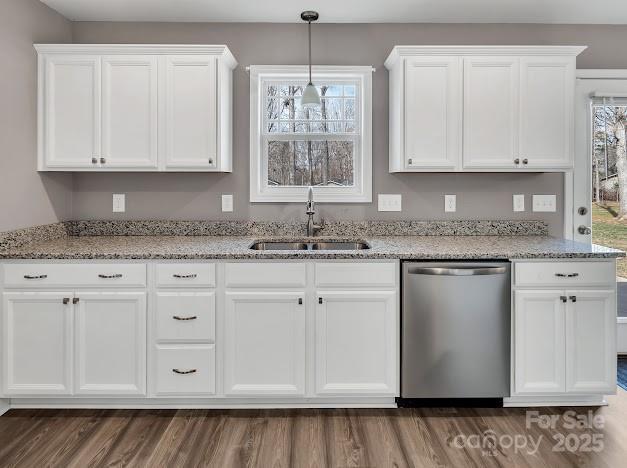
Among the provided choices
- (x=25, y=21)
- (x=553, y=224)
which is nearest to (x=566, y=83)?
(x=553, y=224)

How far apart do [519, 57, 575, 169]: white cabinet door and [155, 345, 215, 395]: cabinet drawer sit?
215 centimetres

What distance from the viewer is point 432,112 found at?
2.96 meters

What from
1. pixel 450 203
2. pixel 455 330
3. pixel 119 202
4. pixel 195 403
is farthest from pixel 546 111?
pixel 119 202

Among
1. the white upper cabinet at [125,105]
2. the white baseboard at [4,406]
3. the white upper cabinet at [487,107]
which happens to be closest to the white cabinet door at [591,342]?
the white upper cabinet at [487,107]

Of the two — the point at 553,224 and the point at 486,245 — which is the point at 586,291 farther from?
the point at 553,224

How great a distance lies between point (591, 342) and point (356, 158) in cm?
177

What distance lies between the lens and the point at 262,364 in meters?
2.59

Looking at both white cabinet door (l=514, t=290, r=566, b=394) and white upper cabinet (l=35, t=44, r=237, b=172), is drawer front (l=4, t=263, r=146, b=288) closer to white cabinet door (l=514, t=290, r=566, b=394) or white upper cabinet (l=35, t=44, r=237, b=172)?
white upper cabinet (l=35, t=44, r=237, b=172)

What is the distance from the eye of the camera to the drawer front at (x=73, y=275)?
254cm

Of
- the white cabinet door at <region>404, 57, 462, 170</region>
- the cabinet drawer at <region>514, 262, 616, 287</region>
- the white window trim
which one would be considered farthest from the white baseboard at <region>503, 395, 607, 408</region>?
the white window trim

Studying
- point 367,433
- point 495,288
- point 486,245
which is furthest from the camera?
point 486,245

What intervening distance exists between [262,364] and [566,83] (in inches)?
94.7

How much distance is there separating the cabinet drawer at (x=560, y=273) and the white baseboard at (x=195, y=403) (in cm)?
97

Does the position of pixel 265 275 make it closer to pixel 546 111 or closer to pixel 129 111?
pixel 129 111
